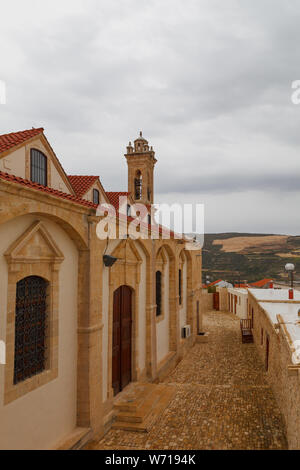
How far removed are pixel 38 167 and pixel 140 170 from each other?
33.7 feet

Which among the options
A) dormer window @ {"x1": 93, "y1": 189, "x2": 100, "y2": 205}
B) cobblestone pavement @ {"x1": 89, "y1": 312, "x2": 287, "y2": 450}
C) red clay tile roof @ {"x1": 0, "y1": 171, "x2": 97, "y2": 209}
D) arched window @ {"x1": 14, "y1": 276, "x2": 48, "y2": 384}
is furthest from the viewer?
dormer window @ {"x1": 93, "y1": 189, "x2": 100, "y2": 205}

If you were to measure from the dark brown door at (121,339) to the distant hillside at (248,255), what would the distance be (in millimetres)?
50542

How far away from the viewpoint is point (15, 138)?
31.6 ft

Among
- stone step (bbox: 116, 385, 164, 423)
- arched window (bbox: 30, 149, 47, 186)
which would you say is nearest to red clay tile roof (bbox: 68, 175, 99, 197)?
arched window (bbox: 30, 149, 47, 186)

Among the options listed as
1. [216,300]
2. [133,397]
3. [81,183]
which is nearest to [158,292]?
[133,397]

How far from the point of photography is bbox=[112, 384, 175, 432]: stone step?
8.69m

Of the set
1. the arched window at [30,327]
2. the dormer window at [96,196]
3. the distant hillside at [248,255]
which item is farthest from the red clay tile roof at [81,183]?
the distant hillside at [248,255]

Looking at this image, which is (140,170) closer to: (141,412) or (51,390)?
(141,412)

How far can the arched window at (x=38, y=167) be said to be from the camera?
392 inches

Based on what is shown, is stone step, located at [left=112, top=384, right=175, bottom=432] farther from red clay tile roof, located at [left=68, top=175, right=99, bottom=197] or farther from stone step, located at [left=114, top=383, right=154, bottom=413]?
red clay tile roof, located at [left=68, top=175, right=99, bottom=197]

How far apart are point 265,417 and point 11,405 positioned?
23.6 feet

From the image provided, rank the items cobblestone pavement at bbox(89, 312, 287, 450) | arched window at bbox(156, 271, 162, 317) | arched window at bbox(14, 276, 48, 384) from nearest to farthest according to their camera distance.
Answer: arched window at bbox(14, 276, 48, 384) → cobblestone pavement at bbox(89, 312, 287, 450) → arched window at bbox(156, 271, 162, 317)

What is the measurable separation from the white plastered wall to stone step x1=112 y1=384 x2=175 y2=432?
1.82m
